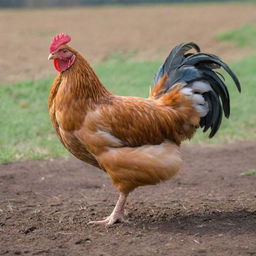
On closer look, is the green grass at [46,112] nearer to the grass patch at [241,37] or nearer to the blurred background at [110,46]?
the blurred background at [110,46]

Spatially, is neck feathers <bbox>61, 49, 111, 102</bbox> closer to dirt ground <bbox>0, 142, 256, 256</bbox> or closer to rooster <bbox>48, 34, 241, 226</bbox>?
rooster <bbox>48, 34, 241, 226</bbox>

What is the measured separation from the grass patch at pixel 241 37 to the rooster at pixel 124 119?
1511 cm

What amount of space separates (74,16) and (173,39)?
25.1ft

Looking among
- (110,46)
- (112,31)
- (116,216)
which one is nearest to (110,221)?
(116,216)

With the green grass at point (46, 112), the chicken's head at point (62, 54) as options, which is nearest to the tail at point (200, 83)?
the chicken's head at point (62, 54)

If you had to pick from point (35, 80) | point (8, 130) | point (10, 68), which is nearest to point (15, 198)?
point (8, 130)

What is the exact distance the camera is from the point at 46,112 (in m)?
11.4

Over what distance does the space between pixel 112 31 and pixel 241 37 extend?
16.9 feet

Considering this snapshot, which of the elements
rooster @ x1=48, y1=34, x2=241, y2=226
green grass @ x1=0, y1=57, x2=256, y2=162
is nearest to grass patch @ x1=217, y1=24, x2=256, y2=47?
green grass @ x1=0, y1=57, x2=256, y2=162

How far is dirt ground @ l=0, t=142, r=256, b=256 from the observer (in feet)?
16.3

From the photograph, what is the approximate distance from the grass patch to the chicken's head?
51.8ft

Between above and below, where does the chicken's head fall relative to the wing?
above

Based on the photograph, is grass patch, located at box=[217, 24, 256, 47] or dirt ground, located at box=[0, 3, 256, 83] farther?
grass patch, located at box=[217, 24, 256, 47]

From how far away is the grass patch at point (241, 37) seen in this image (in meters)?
20.9
